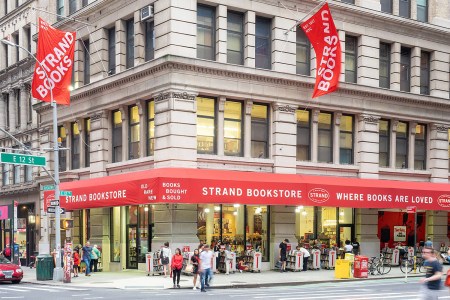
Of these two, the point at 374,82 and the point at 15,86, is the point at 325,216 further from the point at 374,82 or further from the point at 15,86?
the point at 15,86

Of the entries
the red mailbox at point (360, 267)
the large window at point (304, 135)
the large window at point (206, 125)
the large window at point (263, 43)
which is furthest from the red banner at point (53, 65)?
the red mailbox at point (360, 267)

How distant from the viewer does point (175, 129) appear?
29.8 meters

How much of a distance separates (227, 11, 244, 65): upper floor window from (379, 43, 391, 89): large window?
9708 mm

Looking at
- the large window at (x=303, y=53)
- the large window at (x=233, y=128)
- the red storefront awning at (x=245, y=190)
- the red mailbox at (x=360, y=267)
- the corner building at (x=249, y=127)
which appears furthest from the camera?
the large window at (x=303, y=53)

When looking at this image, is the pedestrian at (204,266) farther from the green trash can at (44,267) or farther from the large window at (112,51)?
the large window at (112,51)

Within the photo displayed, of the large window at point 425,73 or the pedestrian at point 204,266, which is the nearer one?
the pedestrian at point 204,266

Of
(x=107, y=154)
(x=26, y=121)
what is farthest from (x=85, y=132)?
(x=26, y=121)

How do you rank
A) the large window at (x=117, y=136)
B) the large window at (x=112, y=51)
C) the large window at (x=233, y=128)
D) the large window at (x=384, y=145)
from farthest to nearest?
the large window at (x=384, y=145) < the large window at (x=112, y=51) < the large window at (x=117, y=136) < the large window at (x=233, y=128)

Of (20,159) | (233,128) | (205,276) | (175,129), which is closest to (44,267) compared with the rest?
(20,159)

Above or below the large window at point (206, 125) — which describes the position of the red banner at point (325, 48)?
above

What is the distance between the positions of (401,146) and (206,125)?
44.2 feet

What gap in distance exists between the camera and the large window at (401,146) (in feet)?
126

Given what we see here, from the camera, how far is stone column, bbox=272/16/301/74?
33.4 m

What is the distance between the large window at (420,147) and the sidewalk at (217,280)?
937cm
